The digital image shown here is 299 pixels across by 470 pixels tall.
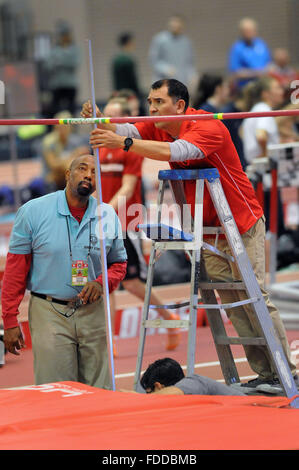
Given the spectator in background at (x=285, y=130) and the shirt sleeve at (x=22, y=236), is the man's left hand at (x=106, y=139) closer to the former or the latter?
the shirt sleeve at (x=22, y=236)

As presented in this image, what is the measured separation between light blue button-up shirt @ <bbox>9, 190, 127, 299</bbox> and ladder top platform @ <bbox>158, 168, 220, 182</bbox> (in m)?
0.47

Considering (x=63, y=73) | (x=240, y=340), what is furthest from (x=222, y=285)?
(x=63, y=73)

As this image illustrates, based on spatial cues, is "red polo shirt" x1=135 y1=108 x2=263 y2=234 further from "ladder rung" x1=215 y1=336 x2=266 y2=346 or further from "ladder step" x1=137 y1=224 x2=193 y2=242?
"ladder rung" x1=215 y1=336 x2=266 y2=346

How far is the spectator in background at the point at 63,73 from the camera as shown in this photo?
58.5ft

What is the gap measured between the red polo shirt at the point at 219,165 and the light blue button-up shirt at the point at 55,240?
0.57 metres

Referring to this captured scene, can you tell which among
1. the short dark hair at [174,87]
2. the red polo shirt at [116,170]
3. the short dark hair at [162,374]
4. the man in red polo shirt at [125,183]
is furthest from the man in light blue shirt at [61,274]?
the red polo shirt at [116,170]

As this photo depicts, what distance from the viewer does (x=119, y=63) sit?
55.9 feet

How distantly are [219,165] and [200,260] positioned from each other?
590 mm

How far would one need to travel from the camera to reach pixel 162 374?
535 centimetres

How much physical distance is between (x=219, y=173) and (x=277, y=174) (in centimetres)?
343

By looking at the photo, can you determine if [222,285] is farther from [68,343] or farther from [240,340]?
[68,343]
